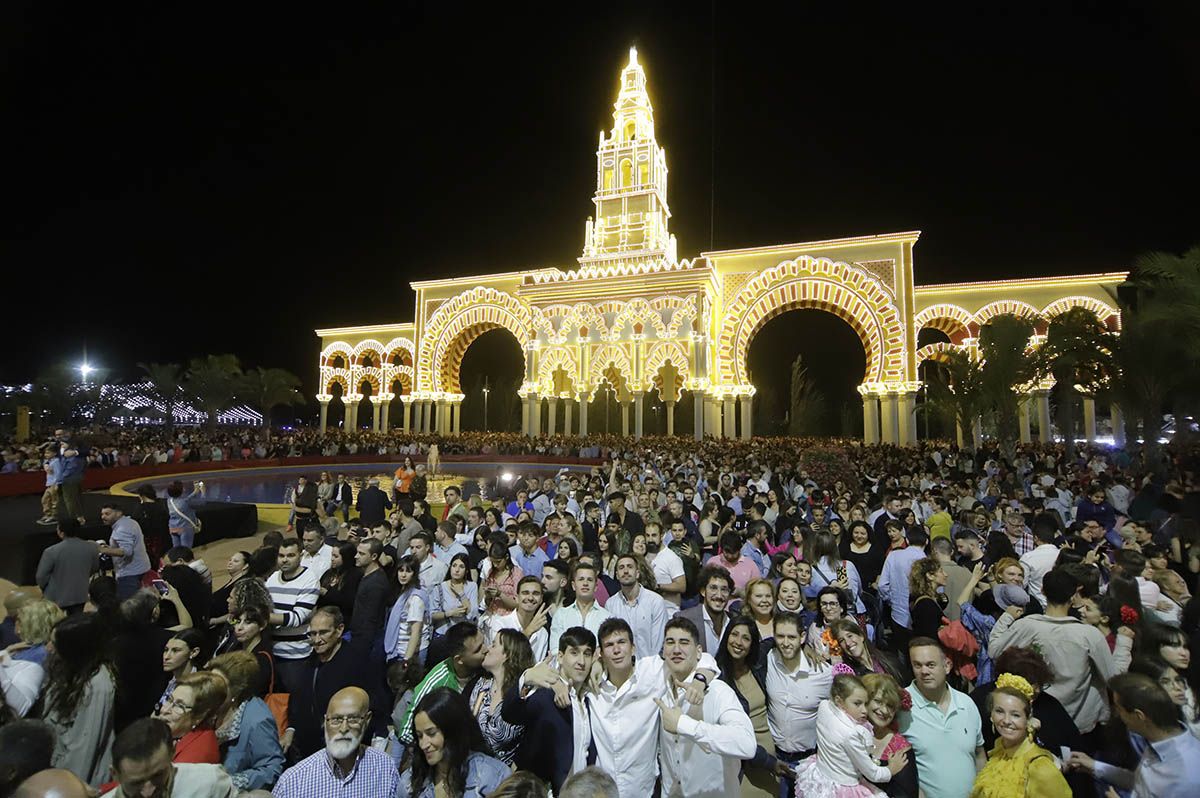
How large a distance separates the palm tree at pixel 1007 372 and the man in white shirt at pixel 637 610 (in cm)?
1705

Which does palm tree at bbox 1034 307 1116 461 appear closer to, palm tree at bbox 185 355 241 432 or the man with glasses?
the man with glasses

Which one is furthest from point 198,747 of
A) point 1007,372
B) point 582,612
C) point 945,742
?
point 1007,372

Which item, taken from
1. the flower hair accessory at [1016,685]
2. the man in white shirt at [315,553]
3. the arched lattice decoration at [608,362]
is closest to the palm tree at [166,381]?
the arched lattice decoration at [608,362]

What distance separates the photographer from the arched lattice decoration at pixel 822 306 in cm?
2645

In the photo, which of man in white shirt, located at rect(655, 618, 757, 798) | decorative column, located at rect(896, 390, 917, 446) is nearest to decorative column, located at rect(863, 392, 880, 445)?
decorative column, located at rect(896, 390, 917, 446)

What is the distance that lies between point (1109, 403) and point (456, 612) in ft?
58.4

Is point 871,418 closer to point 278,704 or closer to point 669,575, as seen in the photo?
point 669,575

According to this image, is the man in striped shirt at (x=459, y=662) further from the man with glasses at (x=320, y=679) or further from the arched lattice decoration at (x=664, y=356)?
the arched lattice decoration at (x=664, y=356)

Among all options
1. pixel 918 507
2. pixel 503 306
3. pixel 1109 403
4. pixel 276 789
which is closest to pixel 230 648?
pixel 276 789

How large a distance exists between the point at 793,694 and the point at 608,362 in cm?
2719

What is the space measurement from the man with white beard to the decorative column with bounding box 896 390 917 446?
88.8ft

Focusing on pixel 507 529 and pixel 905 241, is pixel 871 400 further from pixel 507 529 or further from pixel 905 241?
pixel 507 529

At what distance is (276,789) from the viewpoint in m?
2.29

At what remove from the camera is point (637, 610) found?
396 cm
